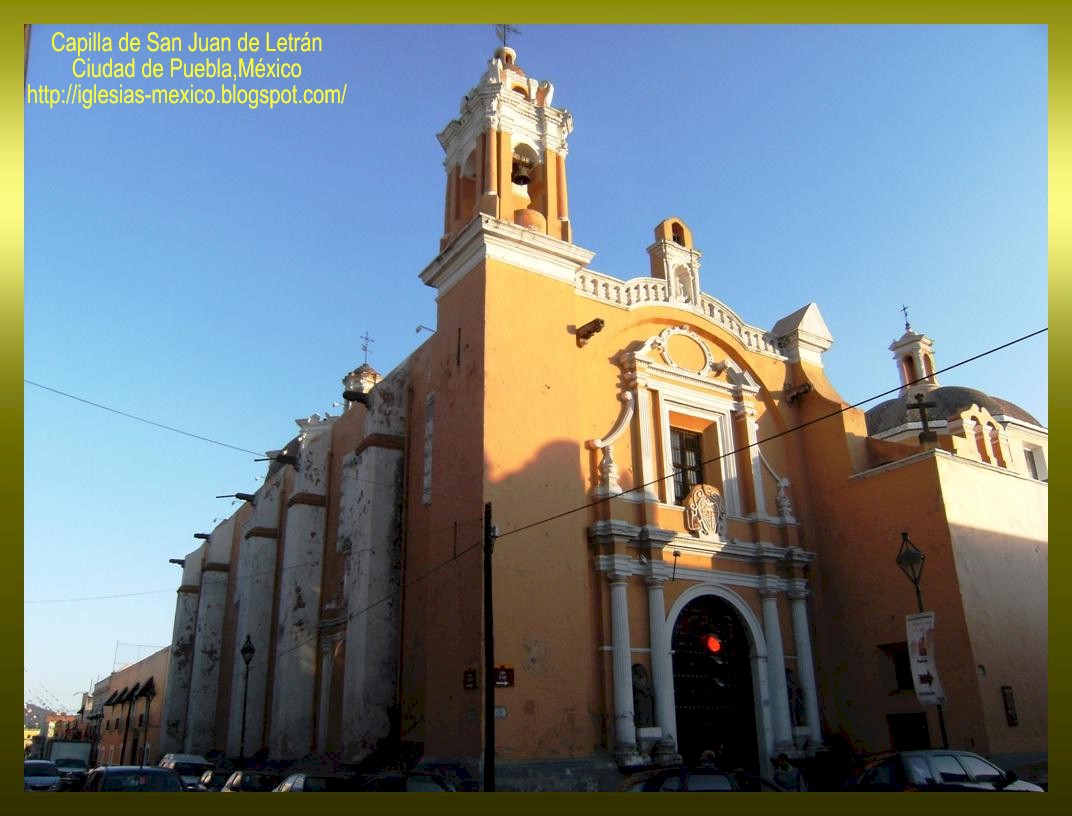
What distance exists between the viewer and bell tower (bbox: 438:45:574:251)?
1888 cm

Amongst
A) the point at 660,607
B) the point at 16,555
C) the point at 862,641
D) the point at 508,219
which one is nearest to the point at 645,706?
the point at 660,607

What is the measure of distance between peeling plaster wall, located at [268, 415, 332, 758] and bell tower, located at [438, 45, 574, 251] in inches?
304

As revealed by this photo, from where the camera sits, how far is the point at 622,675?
15.4 metres

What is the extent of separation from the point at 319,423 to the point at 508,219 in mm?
10246

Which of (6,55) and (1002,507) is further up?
(1002,507)

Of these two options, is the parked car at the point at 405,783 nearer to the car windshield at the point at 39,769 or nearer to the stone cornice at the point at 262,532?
the car windshield at the point at 39,769

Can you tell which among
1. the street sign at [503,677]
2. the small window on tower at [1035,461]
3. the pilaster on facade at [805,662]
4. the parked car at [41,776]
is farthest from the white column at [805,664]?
the small window on tower at [1035,461]

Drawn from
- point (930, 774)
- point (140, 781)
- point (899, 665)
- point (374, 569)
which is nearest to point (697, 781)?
point (930, 774)

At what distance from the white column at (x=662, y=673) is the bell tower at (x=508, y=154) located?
302 inches

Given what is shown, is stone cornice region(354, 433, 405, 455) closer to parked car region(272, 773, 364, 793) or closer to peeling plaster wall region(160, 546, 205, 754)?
parked car region(272, 773, 364, 793)

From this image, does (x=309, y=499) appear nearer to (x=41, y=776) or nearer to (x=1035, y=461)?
(x=41, y=776)

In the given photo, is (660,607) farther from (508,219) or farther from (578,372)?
(508,219)

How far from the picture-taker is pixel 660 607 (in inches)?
648

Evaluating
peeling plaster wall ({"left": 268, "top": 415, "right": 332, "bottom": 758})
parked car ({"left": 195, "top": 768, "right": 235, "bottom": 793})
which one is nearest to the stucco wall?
peeling plaster wall ({"left": 268, "top": 415, "right": 332, "bottom": 758})
